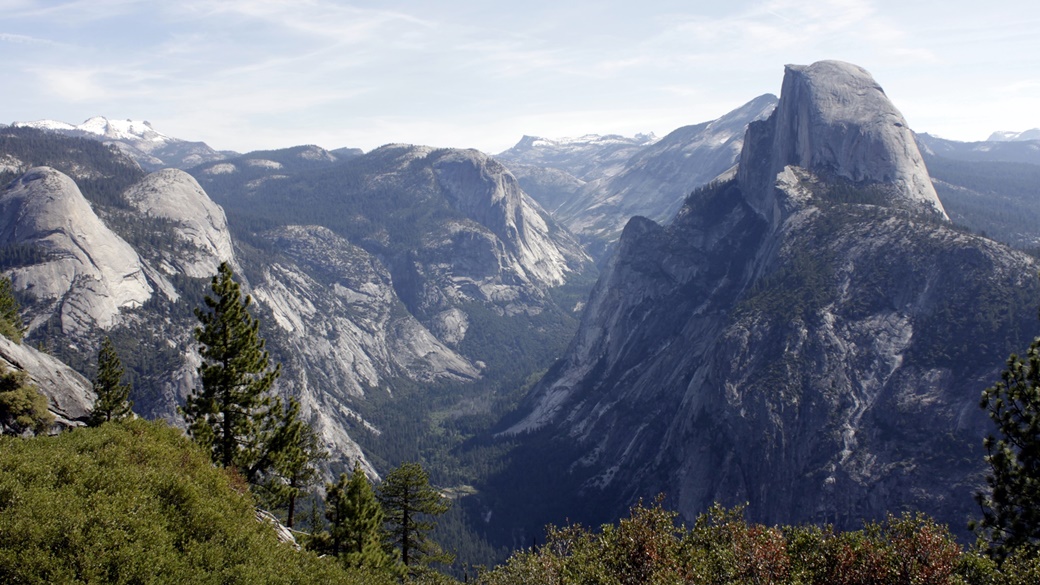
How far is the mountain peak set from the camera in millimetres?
166375

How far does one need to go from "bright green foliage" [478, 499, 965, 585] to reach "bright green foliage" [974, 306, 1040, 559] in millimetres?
1998

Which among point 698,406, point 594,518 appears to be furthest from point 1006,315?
point 594,518

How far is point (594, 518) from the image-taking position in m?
154

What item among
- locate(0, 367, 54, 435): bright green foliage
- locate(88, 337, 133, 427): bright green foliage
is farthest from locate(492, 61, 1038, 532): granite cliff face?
locate(0, 367, 54, 435): bright green foliage

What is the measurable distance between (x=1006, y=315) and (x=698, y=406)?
58063 mm

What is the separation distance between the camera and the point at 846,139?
172875 millimetres

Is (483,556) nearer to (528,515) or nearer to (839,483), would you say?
(528,515)

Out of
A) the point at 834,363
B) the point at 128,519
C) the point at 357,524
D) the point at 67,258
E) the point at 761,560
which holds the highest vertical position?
the point at 128,519

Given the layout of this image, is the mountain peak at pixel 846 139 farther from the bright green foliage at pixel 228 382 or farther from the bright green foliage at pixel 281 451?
the bright green foliage at pixel 228 382

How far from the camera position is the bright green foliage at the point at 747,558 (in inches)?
923

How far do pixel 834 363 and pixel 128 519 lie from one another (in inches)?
4922

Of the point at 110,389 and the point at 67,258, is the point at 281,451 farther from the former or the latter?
the point at 67,258

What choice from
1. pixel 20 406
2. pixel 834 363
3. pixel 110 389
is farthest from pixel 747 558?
pixel 834 363

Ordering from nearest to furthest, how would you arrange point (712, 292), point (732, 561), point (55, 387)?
point (732, 561) → point (55, 387) → point (712, 292)
